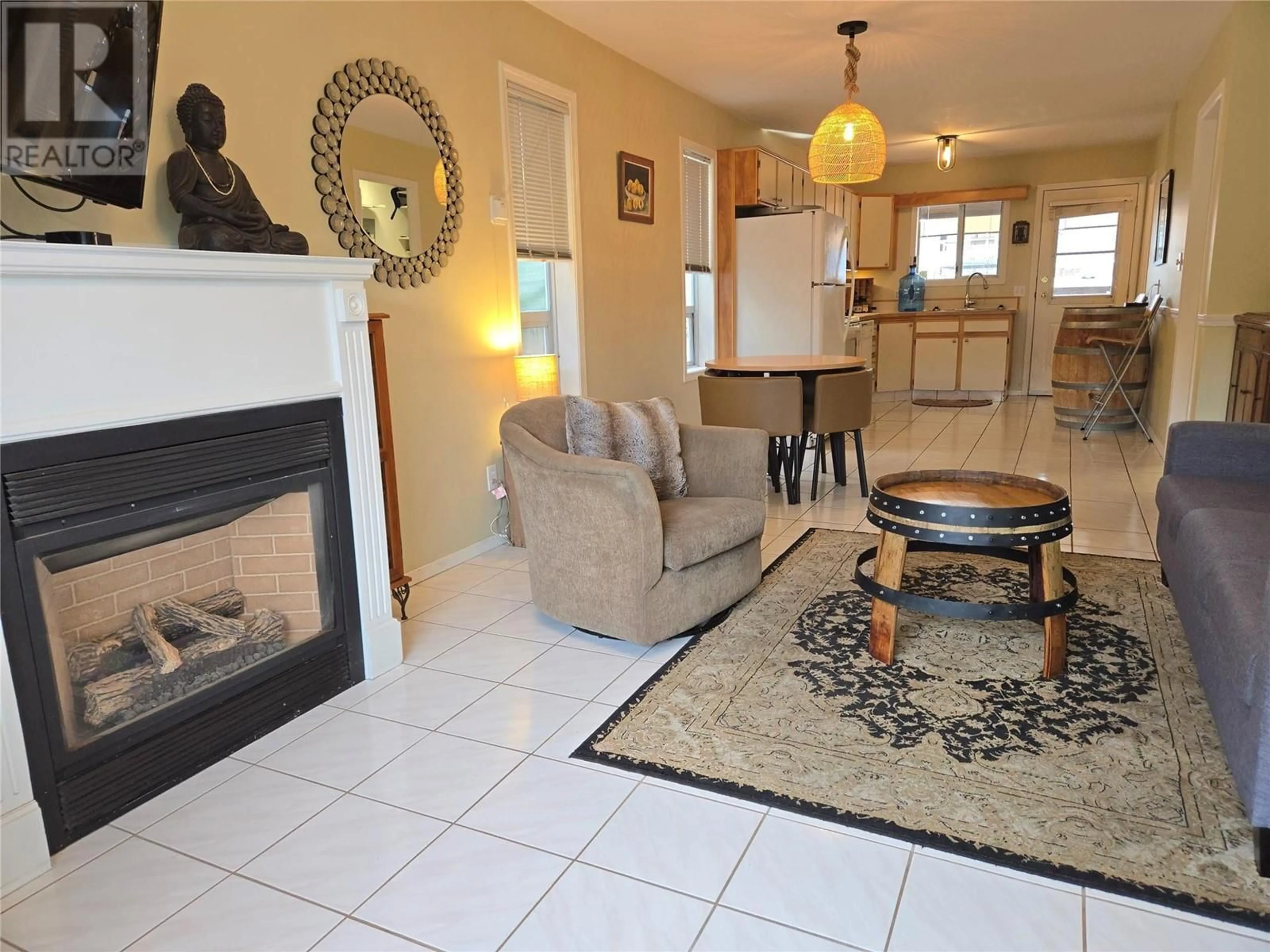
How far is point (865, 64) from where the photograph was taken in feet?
16.5

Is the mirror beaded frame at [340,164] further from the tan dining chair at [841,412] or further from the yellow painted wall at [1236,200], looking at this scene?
the yellow painted wall at [1236,200]

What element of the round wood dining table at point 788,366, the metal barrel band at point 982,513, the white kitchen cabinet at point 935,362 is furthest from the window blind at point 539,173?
the white kitchen cabinet at point 935,362

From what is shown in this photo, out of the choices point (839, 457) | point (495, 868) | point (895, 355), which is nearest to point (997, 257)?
point (895, 355)

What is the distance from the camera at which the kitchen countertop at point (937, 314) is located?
8625mm

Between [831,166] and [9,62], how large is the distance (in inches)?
140

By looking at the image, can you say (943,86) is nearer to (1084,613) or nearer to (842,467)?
(842,467)

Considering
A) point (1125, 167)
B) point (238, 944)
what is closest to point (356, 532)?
point (238, 944)

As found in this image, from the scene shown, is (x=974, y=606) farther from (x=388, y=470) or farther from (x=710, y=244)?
(x=710, y=244)

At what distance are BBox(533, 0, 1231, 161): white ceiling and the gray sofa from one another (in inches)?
102

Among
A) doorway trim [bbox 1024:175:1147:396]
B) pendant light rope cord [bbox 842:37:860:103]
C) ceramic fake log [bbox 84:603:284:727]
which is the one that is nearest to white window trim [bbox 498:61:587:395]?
pendant light rope cord [bbox 842:37:860:103]

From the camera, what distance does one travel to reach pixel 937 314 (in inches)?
347

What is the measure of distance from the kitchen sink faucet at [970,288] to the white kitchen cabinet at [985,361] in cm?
45

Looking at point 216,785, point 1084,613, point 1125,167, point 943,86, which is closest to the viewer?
point 216,785

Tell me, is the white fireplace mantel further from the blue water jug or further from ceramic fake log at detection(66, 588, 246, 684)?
the blue water jug
